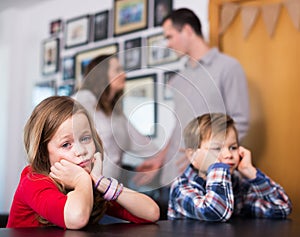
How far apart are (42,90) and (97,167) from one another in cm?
285

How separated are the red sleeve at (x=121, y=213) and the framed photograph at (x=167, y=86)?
309 mm

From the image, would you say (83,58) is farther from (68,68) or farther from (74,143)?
(74,143)

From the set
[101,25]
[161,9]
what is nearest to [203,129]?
[161,9]

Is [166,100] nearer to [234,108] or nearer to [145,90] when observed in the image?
[145,90]

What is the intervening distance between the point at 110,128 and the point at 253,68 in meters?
1.65

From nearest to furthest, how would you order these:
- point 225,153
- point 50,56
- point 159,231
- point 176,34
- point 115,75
Answer: point 159,231
point 115,75
point 225,153
point 176,34
point 50,56

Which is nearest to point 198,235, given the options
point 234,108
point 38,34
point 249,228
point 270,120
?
point 249,228

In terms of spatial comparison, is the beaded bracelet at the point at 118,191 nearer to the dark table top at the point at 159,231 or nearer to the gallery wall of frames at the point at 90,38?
the dark table top at the point at 159,231

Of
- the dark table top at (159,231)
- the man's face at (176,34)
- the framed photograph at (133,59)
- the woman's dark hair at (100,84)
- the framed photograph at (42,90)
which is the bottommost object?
the dark table top at (159,231)

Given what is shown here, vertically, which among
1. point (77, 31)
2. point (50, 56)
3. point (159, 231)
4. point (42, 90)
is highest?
point (77, 31)

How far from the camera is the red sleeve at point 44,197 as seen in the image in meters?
0.99

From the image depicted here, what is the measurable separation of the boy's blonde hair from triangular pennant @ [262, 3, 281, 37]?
1.28 metres

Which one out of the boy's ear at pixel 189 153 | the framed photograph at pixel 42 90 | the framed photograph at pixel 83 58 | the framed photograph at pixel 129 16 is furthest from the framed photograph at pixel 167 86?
the framed photograph at pixel 42 90

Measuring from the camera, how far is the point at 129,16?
10.5 feet
